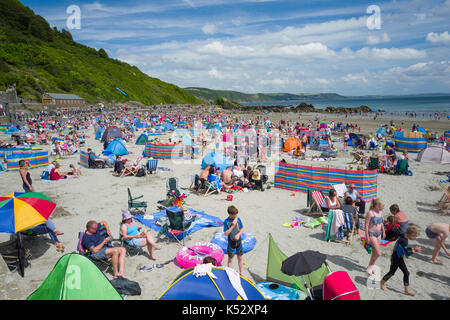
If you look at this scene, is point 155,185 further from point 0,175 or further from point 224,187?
point 0,175

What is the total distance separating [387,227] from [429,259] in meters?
0.93

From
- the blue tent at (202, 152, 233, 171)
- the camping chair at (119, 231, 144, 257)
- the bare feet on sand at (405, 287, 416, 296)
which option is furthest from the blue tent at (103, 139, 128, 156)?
the bare feet on sand at (405, 287, 416, 296)

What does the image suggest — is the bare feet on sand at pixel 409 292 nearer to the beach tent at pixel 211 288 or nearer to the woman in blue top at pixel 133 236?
the beach tent at pixel 211 288

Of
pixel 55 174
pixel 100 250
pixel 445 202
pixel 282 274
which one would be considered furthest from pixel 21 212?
pixel 445 202

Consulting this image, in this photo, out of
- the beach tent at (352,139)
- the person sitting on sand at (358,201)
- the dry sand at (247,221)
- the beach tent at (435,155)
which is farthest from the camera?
the beach tent at (352,139)

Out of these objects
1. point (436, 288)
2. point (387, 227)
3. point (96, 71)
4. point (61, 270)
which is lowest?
point (436, 288)

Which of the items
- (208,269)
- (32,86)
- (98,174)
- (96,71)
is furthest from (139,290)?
(96,71)

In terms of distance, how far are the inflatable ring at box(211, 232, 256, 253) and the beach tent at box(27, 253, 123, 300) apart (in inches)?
107

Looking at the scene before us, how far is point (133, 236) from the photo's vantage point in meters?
5.62

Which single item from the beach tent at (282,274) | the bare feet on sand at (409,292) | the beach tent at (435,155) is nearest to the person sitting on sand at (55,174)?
the beach tent at (282,274)

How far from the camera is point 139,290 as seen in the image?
4.54 m

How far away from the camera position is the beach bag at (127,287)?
4508 mm

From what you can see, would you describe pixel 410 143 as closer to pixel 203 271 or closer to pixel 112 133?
pixel 203 271

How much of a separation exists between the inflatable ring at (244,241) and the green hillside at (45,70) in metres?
57.0
